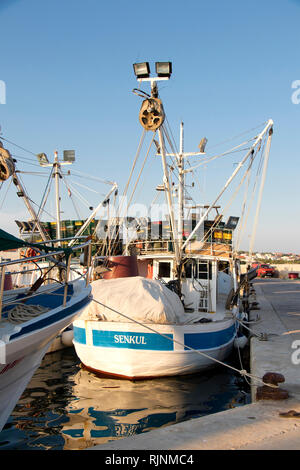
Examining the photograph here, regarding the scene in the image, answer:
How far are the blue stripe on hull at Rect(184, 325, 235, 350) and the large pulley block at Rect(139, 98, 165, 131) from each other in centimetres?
647

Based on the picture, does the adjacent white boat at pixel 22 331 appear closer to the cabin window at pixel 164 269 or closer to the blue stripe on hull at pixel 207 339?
the blue stripe on hull at pixel 207 339

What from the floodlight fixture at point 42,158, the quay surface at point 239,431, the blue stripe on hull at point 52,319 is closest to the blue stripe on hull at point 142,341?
the blue stripe on hull at point 52,319

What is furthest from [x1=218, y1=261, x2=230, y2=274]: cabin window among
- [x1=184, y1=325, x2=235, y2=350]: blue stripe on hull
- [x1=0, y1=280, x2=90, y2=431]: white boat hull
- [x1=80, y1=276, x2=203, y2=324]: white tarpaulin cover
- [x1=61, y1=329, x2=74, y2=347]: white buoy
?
[x1=0, y1=280, x2=90, y2=431]: white boat hull

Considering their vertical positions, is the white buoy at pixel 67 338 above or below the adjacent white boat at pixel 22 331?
below

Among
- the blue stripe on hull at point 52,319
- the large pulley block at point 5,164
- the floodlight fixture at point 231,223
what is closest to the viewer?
the blue stripe on hull at point 52,319

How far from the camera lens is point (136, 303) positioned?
11.5m

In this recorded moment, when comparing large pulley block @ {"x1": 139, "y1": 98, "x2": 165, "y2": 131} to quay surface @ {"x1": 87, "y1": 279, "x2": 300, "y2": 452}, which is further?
large pulley block @ {"x1": 139, "y1": 98, "x2": 165, "y2": 131}

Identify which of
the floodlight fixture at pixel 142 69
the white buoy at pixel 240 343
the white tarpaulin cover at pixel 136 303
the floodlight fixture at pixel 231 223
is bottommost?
the white buoy at pixel 240 343

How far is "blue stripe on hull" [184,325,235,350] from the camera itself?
1141cm

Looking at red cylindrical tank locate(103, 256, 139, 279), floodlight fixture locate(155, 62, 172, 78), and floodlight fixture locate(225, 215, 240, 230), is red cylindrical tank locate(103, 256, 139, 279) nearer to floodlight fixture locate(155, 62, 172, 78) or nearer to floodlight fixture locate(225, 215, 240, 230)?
floodlight fixture locate(225, 215, 240, 230)

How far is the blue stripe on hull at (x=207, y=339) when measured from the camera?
37.4ft

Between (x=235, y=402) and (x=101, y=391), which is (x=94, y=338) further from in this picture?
(x=235, y=402)

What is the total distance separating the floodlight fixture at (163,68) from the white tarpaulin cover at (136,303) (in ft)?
21.3
